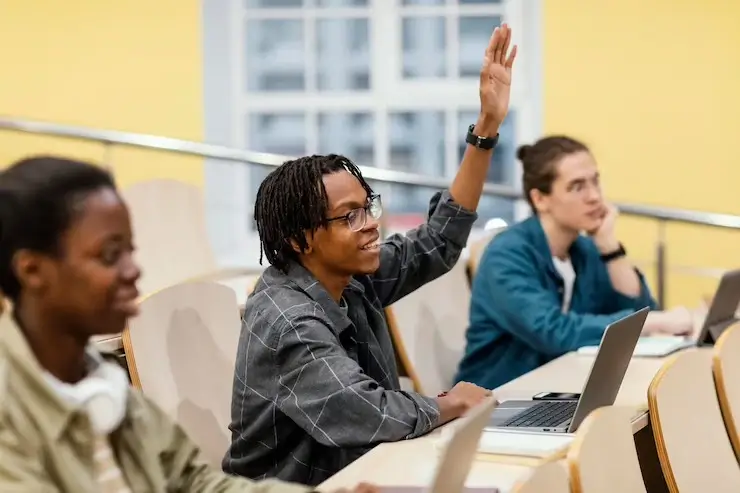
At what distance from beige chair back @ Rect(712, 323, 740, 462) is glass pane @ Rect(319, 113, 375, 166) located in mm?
3272

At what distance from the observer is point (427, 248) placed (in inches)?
97.9

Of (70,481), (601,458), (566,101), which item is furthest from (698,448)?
(566,101)

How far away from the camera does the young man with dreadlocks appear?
1911 mm

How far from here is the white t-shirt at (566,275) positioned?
3273 mm

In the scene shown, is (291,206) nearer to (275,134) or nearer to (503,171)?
(275,134)

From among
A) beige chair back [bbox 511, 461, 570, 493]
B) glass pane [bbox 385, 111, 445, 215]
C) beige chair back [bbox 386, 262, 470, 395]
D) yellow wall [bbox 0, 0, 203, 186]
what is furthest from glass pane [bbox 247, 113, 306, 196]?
beige chair back [bbox 511, 461, 570, 493]

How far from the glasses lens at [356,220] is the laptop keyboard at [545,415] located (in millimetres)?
466

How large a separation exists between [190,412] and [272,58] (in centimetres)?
344

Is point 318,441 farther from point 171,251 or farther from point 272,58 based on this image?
point 272,58

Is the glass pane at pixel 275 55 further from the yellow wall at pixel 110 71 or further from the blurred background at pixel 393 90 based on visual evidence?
the yellow wall at pixel 110 71

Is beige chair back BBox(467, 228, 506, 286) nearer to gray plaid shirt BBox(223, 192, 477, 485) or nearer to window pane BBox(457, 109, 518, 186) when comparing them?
gray plaid shirt BBox(223, 192, 477, 485)

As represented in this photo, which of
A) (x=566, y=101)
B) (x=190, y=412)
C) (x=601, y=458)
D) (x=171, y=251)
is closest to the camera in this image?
(x=601, y=458)

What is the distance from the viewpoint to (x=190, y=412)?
2.30m

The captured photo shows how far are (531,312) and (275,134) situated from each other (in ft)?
9.34
